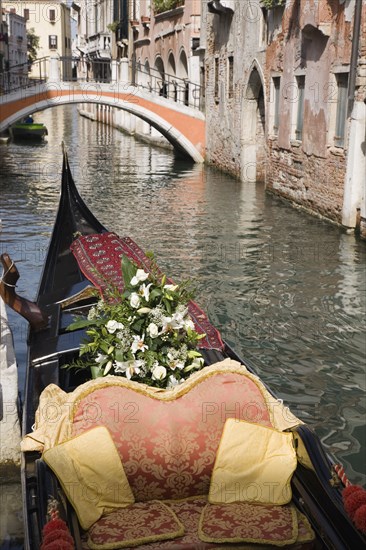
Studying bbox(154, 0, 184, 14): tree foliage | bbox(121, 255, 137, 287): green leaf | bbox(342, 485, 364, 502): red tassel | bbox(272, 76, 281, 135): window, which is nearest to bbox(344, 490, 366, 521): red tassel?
bbox(342, 485, 364, 502): red tassel

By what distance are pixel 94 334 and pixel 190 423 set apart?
39cm

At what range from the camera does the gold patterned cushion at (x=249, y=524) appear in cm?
182

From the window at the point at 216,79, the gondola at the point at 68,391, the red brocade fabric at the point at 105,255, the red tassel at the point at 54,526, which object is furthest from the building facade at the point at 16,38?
the red tassel at the point at 54,526

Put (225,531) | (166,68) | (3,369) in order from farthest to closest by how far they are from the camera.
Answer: (166,68), (3,369), (225,531)

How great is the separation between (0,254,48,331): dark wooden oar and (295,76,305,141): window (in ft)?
18.7

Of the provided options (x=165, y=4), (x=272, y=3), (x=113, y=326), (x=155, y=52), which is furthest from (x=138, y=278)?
(x=155, y=52)

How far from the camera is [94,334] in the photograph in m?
2.23

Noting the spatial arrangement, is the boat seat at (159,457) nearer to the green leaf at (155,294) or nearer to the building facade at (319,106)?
the green leaf at (155,294)

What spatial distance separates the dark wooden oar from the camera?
2.69 metres

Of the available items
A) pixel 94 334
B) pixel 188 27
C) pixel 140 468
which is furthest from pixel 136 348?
pixel 188 27

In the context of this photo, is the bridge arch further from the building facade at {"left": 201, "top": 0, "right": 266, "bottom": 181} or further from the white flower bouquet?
the white flower bouquet

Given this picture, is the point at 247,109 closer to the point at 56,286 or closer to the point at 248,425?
the point at 56,286

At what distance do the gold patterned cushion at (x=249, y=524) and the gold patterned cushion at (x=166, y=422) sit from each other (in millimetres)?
119

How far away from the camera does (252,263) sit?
19.8 ft
